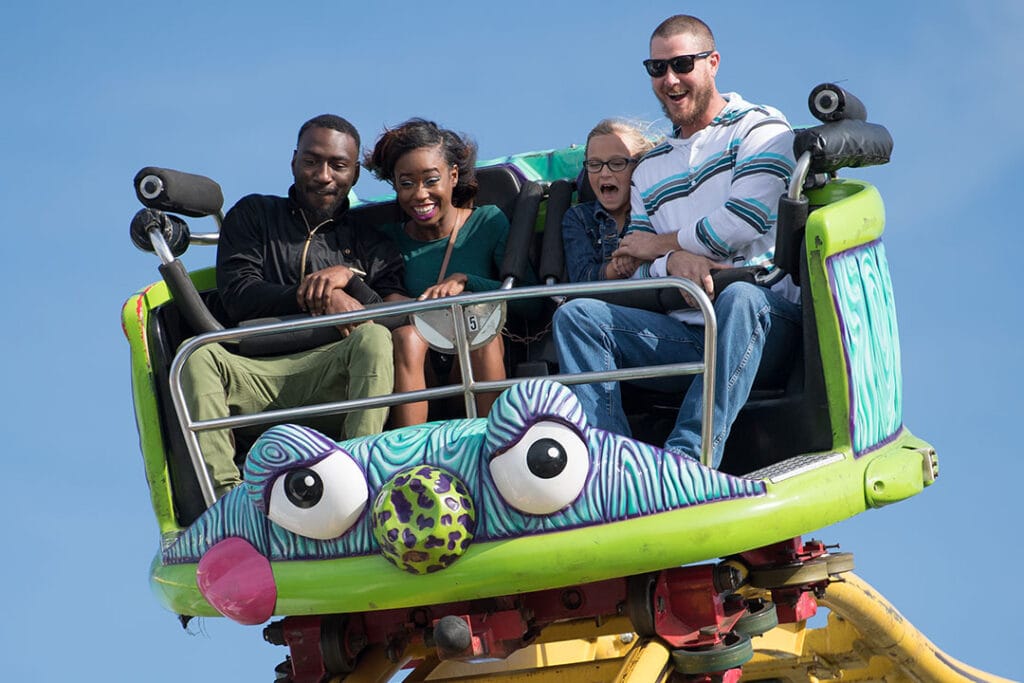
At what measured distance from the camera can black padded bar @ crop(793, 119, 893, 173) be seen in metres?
4.67

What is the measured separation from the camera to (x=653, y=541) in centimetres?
422

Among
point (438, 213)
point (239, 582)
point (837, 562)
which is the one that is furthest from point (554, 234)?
point (239, 582)

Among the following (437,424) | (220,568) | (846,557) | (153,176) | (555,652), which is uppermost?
(153,176)

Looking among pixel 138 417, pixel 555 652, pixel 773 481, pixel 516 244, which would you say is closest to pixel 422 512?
pixel 773 481

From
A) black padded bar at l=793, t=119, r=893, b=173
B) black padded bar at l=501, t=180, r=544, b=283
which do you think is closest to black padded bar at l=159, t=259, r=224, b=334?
black padded bar at l=501, t=180, r=544, b=283

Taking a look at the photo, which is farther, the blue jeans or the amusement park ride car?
the blue jeans

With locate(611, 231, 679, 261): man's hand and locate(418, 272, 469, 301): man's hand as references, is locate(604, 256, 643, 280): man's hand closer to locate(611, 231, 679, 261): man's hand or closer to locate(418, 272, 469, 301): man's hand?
locate(611, 231, 679, 261): man's hand

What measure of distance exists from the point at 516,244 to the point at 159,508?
1597 mm

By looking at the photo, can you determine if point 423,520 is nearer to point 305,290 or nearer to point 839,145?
point 305,290

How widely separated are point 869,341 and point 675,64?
1199 millimetres

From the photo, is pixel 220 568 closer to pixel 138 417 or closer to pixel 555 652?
pixel 138 417

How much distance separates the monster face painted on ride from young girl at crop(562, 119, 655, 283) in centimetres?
138

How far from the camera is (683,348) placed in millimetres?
4918

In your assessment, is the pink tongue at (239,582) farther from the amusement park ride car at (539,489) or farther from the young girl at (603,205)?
the young girl at (603,205)
